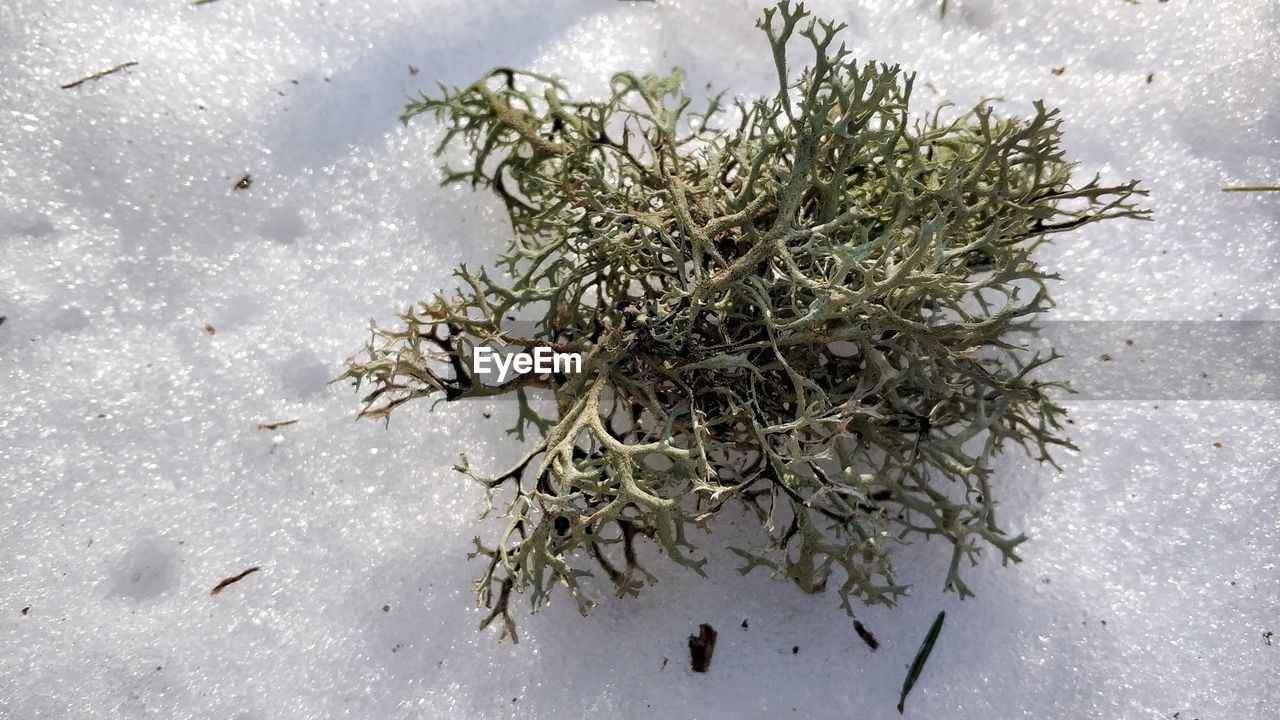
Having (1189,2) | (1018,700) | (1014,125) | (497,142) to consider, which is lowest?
(1018,700)

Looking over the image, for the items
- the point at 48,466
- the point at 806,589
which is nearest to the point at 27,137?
the point at 48,466

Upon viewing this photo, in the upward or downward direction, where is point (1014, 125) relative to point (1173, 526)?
upward

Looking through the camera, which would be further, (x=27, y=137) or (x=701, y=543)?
(x=27, y=137)

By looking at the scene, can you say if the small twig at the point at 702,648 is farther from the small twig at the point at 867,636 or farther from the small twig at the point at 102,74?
the small twig at the point at 102,74

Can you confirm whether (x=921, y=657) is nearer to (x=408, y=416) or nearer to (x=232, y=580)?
(x=408, y=416)

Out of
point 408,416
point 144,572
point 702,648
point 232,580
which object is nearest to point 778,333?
point 702,648

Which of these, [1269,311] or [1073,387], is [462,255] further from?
[1269,311]
